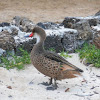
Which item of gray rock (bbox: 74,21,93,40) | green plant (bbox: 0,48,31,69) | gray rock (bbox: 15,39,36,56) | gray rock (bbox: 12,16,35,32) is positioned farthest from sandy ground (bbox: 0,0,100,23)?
green plant (bbox: 0,48,31,69)

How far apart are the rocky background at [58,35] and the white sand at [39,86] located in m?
0.66

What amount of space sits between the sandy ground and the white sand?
6.73 meters

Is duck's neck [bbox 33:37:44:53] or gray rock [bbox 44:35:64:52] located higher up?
duck's neck [bbox 33:37:44:53]

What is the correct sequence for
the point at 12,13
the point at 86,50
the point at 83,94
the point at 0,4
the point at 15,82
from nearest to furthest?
the point at 83,94
the point at 15,82
the point at 86,50
the point at 12,13
the point at 0,4

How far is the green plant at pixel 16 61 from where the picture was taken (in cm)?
565

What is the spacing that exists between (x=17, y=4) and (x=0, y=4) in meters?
0.85

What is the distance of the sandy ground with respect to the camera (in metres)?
12.9

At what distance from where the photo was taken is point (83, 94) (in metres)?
4.71

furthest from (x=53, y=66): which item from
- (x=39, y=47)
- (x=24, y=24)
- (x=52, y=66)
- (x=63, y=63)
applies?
(x=24, y=24)

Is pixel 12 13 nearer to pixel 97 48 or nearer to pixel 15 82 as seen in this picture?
pixel 97 48

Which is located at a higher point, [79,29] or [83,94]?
[79,29]

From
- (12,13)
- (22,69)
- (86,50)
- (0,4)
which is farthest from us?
(0,4)

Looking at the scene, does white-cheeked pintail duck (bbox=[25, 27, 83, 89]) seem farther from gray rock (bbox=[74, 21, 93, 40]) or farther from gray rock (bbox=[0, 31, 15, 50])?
gray rock (bbox=[74, 21, 93, 40])

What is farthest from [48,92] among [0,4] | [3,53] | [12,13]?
[0,4]
